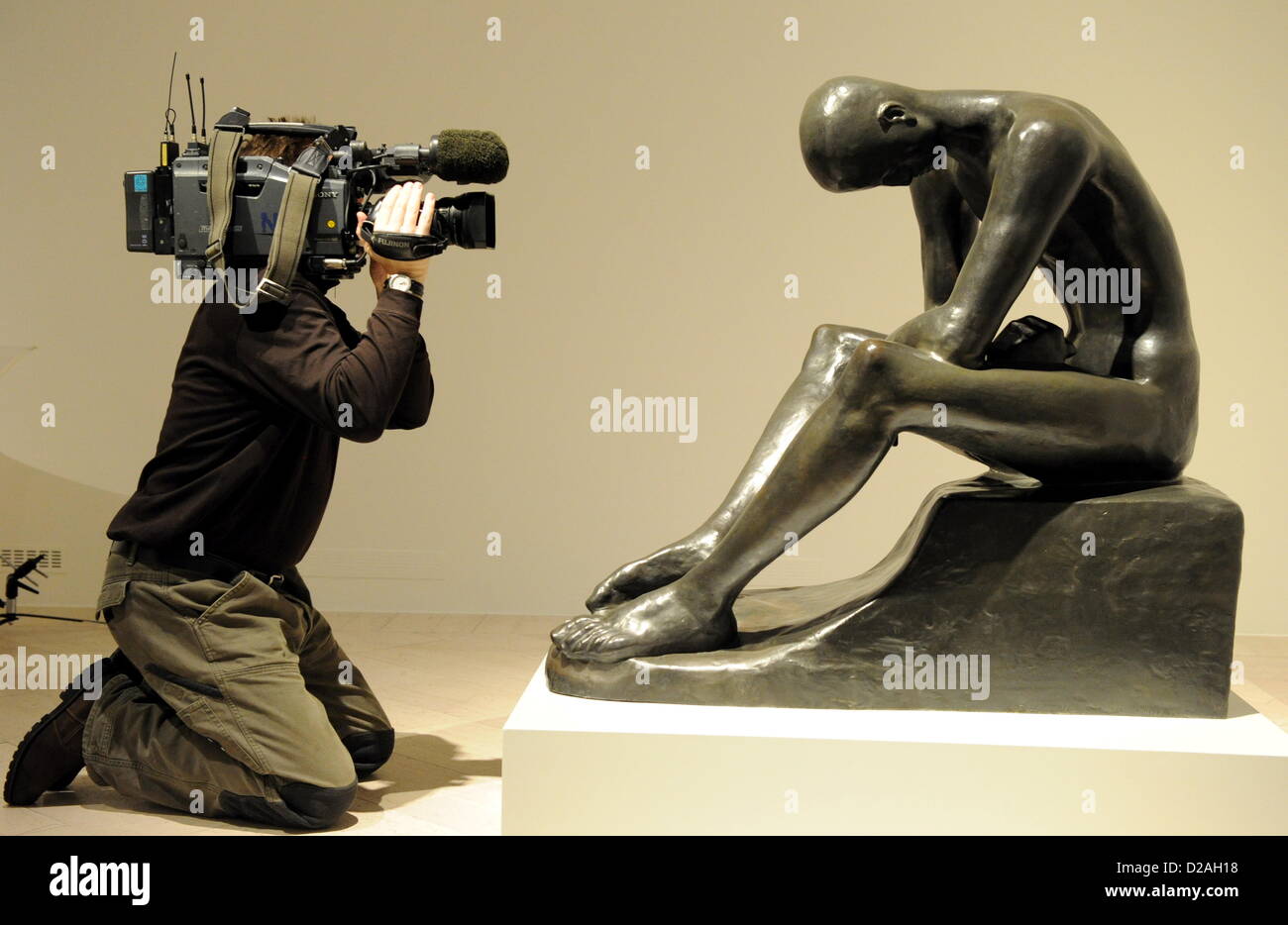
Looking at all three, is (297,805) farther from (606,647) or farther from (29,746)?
(606,647)

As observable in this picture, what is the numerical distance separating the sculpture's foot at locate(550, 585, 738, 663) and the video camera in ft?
2.34

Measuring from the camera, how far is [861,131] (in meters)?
2.05

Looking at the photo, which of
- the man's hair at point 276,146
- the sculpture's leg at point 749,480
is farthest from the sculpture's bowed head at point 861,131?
the man's hair at point 276,146

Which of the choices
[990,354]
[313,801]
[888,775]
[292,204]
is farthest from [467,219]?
[888,775]

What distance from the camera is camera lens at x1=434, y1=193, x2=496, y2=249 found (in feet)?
7.59

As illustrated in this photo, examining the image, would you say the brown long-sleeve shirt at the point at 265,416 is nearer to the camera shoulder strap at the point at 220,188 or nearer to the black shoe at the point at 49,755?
the camera shoulder strap at the point at 220,188

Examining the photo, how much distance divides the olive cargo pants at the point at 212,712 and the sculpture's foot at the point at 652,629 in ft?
1.85

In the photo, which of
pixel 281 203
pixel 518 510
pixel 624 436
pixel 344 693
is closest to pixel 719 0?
pixel 624 436

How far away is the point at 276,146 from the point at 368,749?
1.20m

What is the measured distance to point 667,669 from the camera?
2.04 m

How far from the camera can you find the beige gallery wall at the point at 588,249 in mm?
4098

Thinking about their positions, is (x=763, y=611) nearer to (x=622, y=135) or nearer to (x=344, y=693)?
(x=344, y=693)

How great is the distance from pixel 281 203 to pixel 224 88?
2327 mm

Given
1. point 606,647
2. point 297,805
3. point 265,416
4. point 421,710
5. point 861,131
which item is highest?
point 861,131
